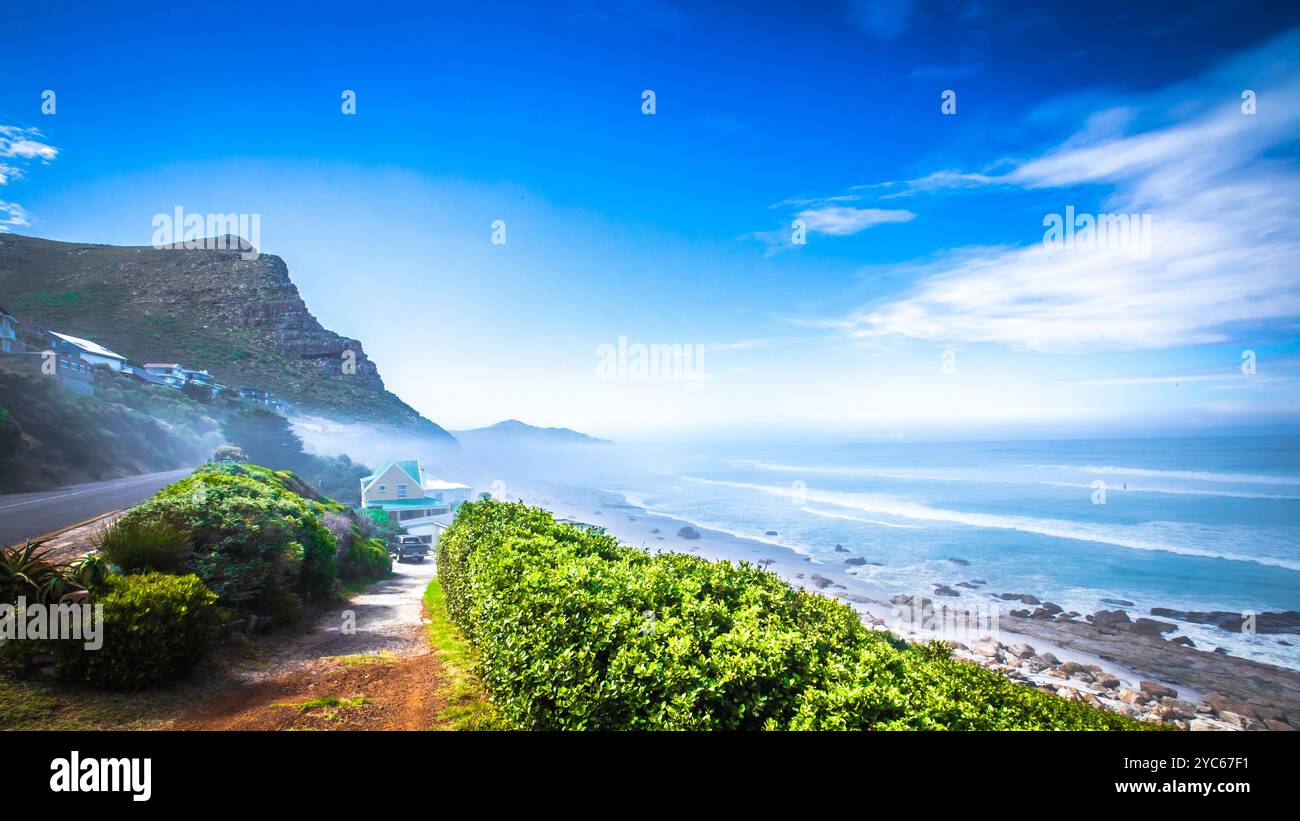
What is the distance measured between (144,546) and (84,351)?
40.3 meters

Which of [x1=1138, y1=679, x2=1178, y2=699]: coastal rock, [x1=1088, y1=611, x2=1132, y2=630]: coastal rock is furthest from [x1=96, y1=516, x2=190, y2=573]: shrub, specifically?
[x1=1088, y1=611, x2=1132, y2=630]: coastal rock

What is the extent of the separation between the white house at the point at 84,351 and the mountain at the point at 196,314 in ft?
3.92

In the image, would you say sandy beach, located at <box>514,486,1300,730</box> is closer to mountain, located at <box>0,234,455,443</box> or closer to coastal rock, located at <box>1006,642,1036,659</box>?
coastal rock, located at <box>1006,642,1036,659</box>

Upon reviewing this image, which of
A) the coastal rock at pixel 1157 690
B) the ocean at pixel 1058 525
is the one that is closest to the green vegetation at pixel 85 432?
the coastal rock at pixel 1157 690

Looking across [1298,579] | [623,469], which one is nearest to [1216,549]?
[1298,579]

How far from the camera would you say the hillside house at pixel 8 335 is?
25.6m

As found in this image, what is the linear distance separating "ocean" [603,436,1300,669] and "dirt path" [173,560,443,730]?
29.9 m

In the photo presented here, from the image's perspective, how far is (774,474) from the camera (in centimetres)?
9744

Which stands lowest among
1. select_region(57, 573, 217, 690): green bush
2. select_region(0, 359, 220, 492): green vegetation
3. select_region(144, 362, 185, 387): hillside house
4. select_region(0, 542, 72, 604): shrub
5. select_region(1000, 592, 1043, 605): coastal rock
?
select_region(1000, 592, 1043, 605): coastal rock

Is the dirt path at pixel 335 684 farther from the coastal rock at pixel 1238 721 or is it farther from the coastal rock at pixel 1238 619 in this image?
the coastal rock at pixel 1238 619

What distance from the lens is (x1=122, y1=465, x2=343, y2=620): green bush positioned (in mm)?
9570

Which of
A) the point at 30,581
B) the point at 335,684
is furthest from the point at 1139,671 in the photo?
the point at 30,581
